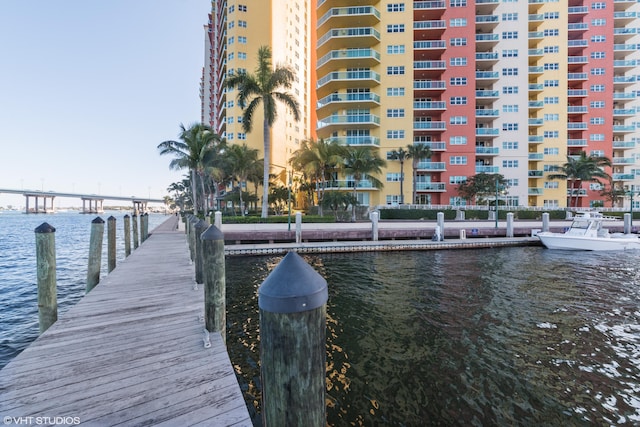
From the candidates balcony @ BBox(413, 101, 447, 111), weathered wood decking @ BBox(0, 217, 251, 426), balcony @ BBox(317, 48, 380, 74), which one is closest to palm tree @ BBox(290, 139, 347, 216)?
balcony @ BBox(317, 48, 380, 74)

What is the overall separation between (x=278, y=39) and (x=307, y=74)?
669 inches

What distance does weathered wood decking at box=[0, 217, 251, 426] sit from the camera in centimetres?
308

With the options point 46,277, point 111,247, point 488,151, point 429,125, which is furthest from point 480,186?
point 46,277

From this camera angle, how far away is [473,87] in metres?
45.4

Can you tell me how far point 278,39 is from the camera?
180 feet

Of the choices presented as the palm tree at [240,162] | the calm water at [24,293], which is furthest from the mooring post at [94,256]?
the palm tree at [240,162]

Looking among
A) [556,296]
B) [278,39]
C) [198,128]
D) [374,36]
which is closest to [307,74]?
[278,39]

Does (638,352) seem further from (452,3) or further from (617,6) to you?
(617,6)

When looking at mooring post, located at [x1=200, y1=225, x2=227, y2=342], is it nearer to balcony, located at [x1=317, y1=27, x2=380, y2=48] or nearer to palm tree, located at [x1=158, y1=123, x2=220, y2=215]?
palm tree, located at [x1=158, y1=123, x2=220, y2=215]

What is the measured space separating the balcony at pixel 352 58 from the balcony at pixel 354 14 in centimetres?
467

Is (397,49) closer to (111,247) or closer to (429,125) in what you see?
(429,125)

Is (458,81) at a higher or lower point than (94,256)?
higher

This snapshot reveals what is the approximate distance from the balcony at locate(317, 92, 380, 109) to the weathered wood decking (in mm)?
42036

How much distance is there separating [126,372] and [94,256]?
6.84m
